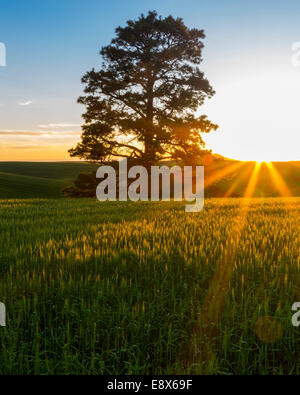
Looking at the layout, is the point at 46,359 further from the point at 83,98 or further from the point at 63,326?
the point at 83,98

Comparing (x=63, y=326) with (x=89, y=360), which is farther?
(x=63, y=326)

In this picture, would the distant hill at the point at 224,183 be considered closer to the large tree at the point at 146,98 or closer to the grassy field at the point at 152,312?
the large tree at the point at 146,98

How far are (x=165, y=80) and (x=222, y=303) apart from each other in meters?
25.8

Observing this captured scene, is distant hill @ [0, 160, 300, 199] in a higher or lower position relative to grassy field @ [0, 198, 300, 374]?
higher

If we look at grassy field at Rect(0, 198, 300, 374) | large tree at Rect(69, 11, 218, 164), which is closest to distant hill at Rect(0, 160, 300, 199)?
large tree at Rect(69, 11, 218, 164)

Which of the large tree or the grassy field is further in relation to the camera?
the large tree

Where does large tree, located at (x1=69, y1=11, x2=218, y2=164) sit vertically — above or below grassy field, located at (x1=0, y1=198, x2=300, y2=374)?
above

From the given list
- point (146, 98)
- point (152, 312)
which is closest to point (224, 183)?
point (146, 98)

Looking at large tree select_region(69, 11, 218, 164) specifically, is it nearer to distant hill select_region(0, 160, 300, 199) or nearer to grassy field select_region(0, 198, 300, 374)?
distant hill select_region(0, 160, 300, 199)

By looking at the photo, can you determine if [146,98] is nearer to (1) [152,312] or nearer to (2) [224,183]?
(2) [224,183]
